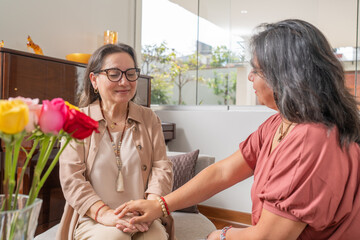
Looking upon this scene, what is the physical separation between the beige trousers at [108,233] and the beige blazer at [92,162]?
0.06 meters

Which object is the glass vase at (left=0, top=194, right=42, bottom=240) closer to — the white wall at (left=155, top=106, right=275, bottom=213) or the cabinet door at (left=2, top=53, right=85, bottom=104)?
the cabinet door at (left=2, top=53, right=85, bottom=104)

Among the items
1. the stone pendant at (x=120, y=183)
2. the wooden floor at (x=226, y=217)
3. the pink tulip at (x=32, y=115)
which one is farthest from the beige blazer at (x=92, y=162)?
the wooden floor at (x=226, y=217)

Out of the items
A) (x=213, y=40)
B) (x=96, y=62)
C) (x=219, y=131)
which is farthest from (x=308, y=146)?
(x=213, y=40)

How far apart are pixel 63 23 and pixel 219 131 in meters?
1.90

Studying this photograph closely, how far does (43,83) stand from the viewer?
7.80 ft

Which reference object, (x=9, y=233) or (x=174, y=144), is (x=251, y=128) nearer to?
(x=174, y=144)

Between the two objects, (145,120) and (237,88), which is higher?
(237,88)

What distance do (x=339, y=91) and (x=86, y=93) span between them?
132cm

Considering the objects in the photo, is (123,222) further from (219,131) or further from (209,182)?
(219,131)

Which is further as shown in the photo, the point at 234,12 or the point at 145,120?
the point at 234,12

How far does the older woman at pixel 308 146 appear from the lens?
38.6 inches

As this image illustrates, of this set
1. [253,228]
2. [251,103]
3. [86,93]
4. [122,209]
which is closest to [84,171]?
[122,209]

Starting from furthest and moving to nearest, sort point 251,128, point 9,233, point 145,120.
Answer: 1. point 251,128
2. point 145,120
3. point 9,233

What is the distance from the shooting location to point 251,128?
3385 mm
